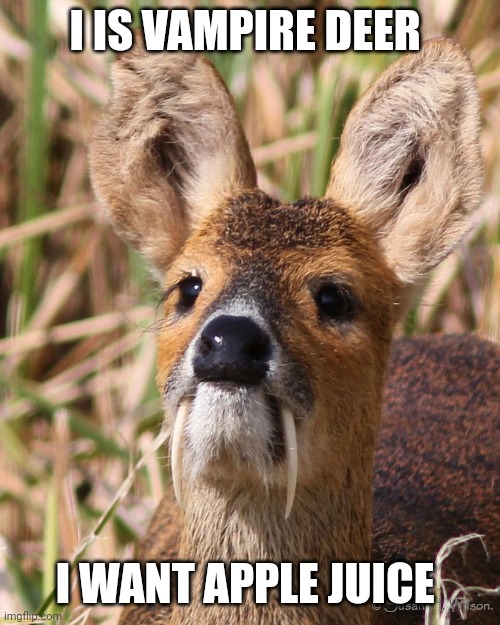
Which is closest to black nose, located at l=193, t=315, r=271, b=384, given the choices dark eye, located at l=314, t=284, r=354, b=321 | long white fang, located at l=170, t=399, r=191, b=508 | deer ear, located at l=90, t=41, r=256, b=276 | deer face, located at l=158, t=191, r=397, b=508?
deer face, located at l=158, t=191, r=397, b=508

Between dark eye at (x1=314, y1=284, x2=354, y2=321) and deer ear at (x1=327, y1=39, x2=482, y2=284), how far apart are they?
44cm

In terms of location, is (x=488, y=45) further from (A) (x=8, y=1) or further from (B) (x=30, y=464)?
(B) (x=30, y=464)

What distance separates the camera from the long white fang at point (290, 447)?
3311mm

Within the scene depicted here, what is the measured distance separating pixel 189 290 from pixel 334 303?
1.24 ft

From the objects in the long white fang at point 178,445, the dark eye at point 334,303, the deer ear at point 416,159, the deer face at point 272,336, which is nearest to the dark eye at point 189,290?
the deer face at point 272,336

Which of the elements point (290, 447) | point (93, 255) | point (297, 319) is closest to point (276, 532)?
point (290, 447)

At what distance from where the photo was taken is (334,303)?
145 inches

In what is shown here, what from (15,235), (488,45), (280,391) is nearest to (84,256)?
(15,235)

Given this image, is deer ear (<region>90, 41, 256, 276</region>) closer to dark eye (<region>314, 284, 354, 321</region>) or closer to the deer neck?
dark eye (<region>314, 284, 354, 321</region>)

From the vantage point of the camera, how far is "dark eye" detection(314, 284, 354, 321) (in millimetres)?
3648

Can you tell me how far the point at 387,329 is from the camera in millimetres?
3916

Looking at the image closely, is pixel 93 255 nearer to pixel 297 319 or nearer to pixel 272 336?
pixel 297 319

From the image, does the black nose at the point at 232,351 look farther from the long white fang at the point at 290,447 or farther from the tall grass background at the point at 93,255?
the tall grass background at the point at 93,255

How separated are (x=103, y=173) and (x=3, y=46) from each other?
2.97m
